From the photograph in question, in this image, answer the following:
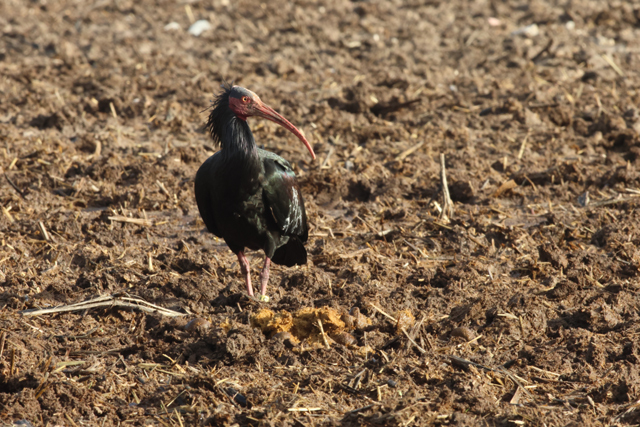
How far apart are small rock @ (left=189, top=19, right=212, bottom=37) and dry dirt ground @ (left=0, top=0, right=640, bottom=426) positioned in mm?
172

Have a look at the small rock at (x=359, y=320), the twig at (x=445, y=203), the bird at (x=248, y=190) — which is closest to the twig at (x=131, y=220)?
the bird at (x=248, y=190)

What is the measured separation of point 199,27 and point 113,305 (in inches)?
354

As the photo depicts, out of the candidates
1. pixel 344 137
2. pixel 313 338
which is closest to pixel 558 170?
pixel 344 137

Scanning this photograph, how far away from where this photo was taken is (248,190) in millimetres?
5668

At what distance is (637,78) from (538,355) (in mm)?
7538

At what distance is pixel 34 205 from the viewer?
7496mm

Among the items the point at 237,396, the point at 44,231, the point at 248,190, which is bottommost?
the point at 44,231

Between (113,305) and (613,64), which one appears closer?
(113,305)

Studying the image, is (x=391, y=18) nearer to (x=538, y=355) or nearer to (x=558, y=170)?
(x=558, y=170)

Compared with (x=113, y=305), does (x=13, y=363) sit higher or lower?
higher

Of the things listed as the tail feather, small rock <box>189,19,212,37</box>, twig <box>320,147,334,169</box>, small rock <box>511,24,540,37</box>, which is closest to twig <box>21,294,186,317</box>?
the tail feather

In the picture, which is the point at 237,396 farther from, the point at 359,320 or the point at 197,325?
the point at 359,320

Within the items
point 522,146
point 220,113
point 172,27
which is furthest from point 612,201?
point 172,27

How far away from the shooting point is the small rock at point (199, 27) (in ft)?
43.5
